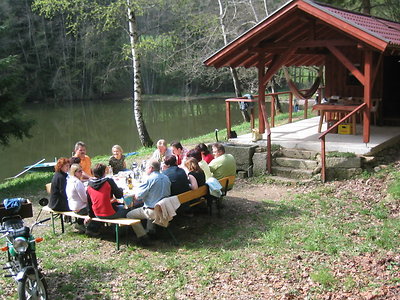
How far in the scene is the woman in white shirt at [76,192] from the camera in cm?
667

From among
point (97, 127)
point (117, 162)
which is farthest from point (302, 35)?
point (97, 127)

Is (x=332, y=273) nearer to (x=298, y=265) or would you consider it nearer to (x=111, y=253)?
(x=298, y=265)

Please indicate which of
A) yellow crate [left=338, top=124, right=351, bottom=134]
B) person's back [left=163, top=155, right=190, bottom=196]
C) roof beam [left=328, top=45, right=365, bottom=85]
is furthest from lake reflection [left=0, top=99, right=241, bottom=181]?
roof beam [left=328, top=45, right=365, bottom=85]

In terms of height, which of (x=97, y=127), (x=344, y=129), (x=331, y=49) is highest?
(x=331, y=49)

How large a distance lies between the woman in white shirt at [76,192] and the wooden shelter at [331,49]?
4847mm

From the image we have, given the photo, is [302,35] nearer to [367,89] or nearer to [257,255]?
[367,89]

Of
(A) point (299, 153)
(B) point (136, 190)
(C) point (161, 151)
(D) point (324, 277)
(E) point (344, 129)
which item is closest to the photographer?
(D) point (324, 277)

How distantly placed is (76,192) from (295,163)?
16.1 feet

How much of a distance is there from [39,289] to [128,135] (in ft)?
65.8

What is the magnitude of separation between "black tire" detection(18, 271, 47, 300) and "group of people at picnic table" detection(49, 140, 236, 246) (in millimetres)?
1915

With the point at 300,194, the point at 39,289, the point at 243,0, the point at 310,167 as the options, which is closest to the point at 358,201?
the point at 300,194

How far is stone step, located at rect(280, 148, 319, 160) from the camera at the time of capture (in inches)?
373

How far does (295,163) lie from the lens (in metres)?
9.52

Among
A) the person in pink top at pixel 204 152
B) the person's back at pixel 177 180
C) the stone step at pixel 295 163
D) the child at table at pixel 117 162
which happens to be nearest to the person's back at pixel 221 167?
the person in pink top at pixel 204 152
